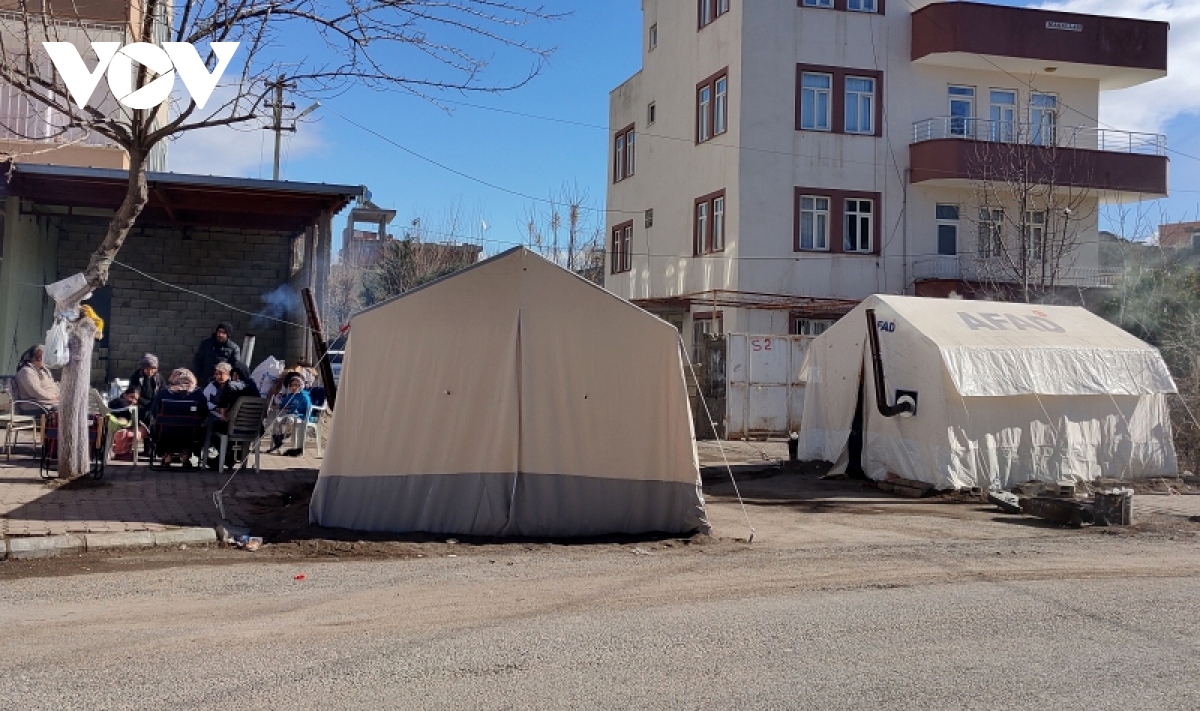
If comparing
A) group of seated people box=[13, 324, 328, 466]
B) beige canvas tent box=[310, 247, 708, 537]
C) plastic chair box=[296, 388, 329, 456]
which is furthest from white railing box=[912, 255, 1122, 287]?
beige canvas tent box=[310, 247, 708, 537]

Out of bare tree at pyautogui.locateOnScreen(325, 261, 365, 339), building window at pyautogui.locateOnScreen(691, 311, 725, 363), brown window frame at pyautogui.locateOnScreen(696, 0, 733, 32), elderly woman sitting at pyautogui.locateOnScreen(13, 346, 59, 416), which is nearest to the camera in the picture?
elderly woman sitting at pyautogui.locateOnScreen(13, 346, 59, 416)

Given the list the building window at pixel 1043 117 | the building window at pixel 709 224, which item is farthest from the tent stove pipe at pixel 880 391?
the building window at pixel 1043 117

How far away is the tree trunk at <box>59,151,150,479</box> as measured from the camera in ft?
35.8

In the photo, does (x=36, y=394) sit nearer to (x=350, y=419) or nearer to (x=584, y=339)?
(x=350, y=419)

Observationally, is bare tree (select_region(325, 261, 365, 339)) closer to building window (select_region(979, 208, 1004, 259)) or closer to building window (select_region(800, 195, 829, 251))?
building window (select_region(800, 195, 829, 251))

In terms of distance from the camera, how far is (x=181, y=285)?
74.3 ft

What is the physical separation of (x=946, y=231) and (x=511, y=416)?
2039cm

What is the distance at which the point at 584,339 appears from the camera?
10.0m

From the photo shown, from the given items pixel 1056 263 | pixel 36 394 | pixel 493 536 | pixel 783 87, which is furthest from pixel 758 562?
pixel 783 87

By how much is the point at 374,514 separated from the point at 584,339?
2.50 metres

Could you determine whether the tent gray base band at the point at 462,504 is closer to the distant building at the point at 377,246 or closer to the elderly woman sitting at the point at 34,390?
the elderly woman sitting at the point at 34,390

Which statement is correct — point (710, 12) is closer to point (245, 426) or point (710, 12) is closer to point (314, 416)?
point (314, 416)

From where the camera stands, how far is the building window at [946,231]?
27406 mm

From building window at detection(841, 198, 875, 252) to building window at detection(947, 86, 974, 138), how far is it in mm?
3035
